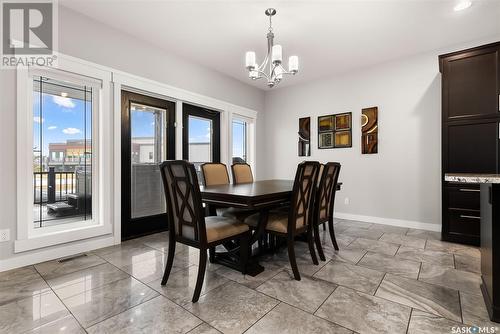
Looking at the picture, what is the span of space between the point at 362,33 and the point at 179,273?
360 cm

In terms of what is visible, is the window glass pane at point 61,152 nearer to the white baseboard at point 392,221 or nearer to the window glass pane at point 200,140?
the window glass pane at point 200,140

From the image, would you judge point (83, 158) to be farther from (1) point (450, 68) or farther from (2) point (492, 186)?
(1) point (450, 68)

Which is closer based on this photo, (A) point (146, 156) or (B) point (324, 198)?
(B) point (324, 198)

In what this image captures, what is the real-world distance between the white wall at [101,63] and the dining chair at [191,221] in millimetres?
1590

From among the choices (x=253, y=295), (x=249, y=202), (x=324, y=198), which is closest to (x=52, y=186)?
(x=249, y=202)

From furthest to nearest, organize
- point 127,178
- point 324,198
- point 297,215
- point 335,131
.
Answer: point 335,131 → point 127,178 → point 324,198 → point 297,215

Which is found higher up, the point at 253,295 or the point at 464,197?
the point at 464,197

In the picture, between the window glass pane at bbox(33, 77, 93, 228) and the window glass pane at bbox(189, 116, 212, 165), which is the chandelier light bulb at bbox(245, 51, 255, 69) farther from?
the window glass pane at bbox(33, 77, 93, 228)

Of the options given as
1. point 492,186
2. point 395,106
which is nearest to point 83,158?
point 492,186

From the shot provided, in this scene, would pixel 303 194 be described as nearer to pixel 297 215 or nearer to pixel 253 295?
pixel 297 215

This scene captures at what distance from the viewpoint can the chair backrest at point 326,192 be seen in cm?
246

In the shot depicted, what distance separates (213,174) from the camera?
3074 mm

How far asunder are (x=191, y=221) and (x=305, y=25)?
2.69 meters

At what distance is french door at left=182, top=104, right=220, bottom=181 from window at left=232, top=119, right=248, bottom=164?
1.93ft
